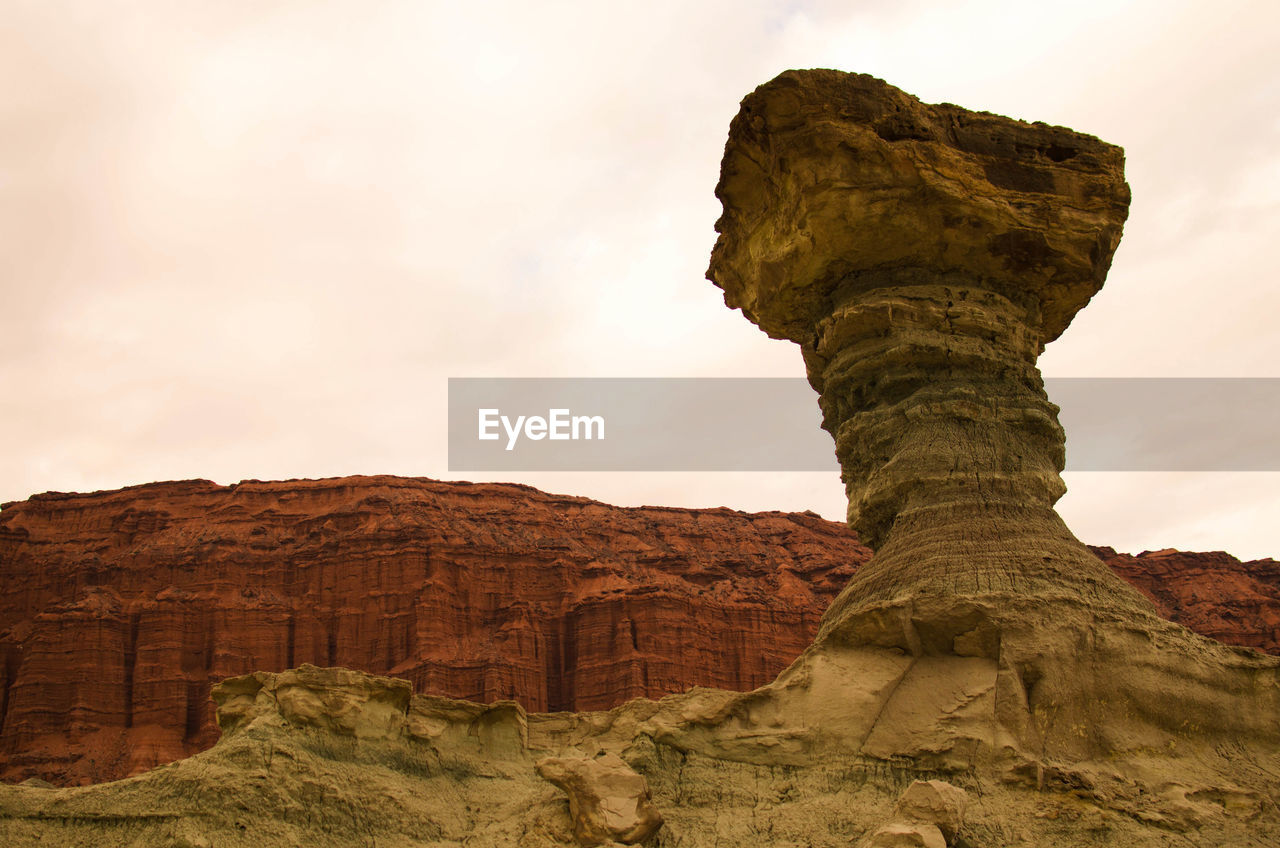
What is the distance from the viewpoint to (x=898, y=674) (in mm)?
10070

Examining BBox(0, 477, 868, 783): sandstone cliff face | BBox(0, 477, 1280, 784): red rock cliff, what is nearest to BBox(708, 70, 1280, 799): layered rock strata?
BBox(0, 477, 1280, 784): red rock cliff

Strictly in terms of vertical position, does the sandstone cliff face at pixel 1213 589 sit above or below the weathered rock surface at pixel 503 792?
above

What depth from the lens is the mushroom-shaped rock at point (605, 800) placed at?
8516 mm

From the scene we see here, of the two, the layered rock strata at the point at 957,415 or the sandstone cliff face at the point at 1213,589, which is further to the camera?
the sandstone cliff face at the point at 1213,589

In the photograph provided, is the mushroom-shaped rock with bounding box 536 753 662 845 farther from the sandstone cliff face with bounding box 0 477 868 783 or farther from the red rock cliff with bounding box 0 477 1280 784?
the sandstone cliff face with bounding box 0 477 868 783

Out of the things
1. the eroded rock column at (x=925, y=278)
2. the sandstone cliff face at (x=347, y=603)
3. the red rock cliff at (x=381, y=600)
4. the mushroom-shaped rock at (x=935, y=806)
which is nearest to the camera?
the mushroom-shaped rock at (x=935, y=806)

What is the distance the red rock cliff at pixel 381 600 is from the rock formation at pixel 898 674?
38.9 metres

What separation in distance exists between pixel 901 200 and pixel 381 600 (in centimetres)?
4597

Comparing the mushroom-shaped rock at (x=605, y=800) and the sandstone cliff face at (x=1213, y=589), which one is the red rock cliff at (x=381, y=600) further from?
the mushroom-shaped rock at (x=605, y=800)

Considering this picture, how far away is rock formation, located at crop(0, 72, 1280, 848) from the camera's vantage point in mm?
8570

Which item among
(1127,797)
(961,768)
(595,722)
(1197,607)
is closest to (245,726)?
(595,722)

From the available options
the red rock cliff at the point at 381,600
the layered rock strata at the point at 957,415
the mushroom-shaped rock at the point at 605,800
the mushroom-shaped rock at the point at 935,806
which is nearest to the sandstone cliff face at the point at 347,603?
the red rock cliff at the point at 381,600

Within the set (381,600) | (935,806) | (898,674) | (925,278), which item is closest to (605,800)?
(935,806)

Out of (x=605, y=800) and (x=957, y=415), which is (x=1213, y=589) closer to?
(x=957, y=415)
